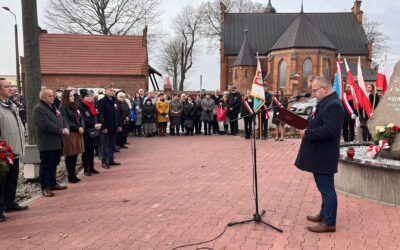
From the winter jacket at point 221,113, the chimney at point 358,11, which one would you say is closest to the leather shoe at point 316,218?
the winter jacket at point 221,113

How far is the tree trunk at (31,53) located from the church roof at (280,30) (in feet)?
131

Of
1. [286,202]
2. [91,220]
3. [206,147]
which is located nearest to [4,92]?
[91,220]

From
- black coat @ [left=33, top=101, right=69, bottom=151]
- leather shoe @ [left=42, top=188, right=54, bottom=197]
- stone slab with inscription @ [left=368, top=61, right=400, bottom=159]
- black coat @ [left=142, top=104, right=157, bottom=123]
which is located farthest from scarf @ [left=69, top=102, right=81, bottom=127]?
black coat @ [left=142, top=104, right=157, bottom=123]

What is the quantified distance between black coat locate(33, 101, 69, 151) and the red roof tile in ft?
69.6

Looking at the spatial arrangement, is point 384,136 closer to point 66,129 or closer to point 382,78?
point 382,78

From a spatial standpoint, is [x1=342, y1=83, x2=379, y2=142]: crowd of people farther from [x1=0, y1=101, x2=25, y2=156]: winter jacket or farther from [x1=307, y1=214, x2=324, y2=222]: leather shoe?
[x1=0, y1=101, x2=25, y2=156]: winter jacket

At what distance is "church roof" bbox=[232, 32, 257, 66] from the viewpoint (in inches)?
1592

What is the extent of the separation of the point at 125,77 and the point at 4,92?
22.4 meters

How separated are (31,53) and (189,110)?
8.28 meters

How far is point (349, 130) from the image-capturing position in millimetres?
11312

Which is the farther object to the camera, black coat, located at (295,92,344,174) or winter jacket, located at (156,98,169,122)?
winter jacket, located at (156,98,169,122)

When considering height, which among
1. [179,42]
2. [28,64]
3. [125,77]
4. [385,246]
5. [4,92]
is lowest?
[385,246]

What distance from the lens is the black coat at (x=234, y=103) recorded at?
13859 mm

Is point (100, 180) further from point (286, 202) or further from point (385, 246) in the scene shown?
point (385, 246)
